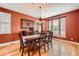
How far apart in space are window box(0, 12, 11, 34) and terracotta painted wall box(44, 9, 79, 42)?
11.5 ft

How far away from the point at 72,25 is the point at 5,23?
387cm

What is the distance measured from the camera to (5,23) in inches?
187

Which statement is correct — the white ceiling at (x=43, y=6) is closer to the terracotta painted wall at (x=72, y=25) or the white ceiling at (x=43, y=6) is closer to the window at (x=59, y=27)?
the terracotta painted wall at (x=72, y=25)

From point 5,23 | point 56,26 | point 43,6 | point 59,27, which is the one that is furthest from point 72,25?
point 5,23

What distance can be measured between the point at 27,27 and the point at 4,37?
7.14ft

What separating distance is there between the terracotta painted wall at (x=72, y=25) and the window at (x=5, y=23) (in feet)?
11.5

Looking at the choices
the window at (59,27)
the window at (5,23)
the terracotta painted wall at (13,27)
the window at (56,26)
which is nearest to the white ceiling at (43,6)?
the window at (5,23)

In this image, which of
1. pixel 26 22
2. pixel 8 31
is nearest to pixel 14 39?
pixel 8 31

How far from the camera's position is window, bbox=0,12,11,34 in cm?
449

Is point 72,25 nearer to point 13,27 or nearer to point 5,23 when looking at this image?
point 13,27

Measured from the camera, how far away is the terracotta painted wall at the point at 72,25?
4829 millimetres

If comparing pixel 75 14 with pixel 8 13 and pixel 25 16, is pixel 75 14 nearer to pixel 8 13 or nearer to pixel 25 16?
pixel 25 16

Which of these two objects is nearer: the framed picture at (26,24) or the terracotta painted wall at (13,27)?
the terracotta painted wall at (13,27)

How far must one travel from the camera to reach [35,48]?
135 inches
